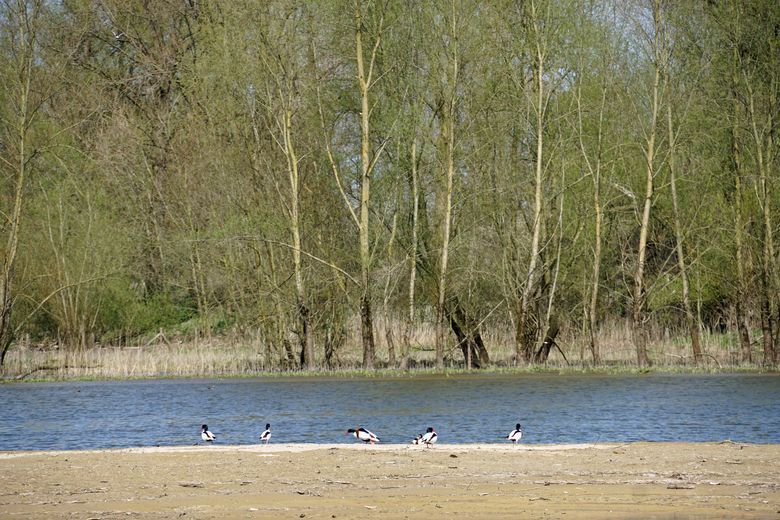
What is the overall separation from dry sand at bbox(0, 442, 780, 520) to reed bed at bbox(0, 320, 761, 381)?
636 inches

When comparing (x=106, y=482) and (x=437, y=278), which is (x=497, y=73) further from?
(x=106, y=482)

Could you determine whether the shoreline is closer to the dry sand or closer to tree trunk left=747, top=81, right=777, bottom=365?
tree trunk left=747, top=81, right=777, bottom=365

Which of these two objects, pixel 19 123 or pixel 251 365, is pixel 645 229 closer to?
pixel 251 365

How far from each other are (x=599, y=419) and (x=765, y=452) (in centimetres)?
650

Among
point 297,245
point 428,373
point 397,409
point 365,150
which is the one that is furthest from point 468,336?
point 397,409

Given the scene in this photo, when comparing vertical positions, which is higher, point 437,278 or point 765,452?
point 437,278

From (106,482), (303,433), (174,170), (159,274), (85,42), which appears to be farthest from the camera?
(85,42)

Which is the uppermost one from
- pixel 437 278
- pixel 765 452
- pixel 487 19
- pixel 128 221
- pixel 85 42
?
pixel 85 42

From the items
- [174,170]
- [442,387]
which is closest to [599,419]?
[442,387]

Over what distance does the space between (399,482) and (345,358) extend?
22269 mm

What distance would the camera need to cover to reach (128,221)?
139ft

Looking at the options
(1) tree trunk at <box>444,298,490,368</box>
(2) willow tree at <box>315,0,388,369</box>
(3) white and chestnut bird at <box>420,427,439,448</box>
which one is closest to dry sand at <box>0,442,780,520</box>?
(3) white and chestnut bird at <box>420,427,439,448</box>

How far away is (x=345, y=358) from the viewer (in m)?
35.6

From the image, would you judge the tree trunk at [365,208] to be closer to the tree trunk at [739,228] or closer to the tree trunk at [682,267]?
the tree trunk at [682,267]
